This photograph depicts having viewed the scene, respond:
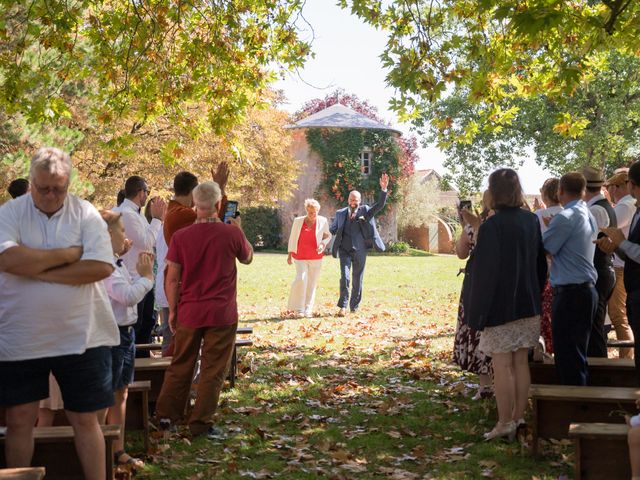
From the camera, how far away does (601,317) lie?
7.77 metres

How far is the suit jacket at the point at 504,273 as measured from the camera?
6512 mm

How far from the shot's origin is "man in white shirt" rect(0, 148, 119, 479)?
4.29m

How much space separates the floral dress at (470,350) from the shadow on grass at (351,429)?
39 cm

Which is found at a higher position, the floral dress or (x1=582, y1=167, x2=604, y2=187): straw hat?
(x1=582, y1=167, x2=604, y2=187): straw hat

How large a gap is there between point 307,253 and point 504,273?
8560mm

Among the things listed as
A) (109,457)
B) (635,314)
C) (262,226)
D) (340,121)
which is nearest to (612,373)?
(635,314)

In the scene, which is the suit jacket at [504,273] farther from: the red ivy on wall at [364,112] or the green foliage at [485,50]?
the red ivy on wall at [364,112]

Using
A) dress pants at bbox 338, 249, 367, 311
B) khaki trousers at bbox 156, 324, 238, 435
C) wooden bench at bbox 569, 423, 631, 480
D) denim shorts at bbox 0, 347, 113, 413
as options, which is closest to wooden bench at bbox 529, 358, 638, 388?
wooden bench at bbox 569, 423, 631, 480

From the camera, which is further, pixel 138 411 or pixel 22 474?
pixel 138 411

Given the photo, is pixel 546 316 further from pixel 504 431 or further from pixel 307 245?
Answer: pixel 307 245

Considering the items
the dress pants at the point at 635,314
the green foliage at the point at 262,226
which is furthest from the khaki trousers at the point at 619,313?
the green foliage at the point at 262,226

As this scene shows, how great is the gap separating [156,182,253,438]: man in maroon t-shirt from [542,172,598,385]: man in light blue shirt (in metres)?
2.60

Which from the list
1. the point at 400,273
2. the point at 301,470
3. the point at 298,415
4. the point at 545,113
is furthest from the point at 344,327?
the point at 545,113

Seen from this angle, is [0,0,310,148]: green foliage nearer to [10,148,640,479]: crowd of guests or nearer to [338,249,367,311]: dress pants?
[10,148,640,479]: crowd of guests
